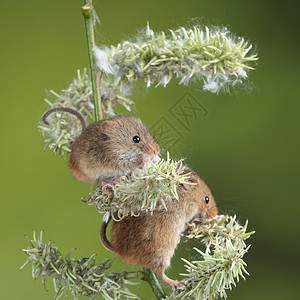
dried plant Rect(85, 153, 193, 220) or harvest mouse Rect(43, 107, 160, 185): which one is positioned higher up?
harvest mouse Rect(43, 107, 160, 185)

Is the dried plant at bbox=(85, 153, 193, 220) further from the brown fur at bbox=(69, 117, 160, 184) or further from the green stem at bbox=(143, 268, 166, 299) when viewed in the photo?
the green stem at bbox=(143, 268, 166, 299)

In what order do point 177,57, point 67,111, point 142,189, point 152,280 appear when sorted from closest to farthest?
point 142,189
point 177,57
point 152,280
point 67,111

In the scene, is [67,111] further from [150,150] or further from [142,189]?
[142,189]

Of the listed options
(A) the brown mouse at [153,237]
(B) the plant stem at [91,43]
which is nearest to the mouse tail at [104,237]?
(A) the brown mouse at [153,237]

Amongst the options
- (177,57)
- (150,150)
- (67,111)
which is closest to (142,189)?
(150,150)

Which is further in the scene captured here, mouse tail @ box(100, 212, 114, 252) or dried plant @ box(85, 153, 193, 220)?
mouse tail @ box(100, 212, 114, 252)

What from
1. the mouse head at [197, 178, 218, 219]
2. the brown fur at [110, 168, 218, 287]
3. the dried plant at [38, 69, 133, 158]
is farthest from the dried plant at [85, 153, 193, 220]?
the dried plant at [38, 69, 133, 158]

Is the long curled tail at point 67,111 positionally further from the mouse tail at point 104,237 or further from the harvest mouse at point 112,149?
the mouse tail at point 104,237

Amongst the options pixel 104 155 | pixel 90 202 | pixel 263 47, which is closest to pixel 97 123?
pixel 104 155
